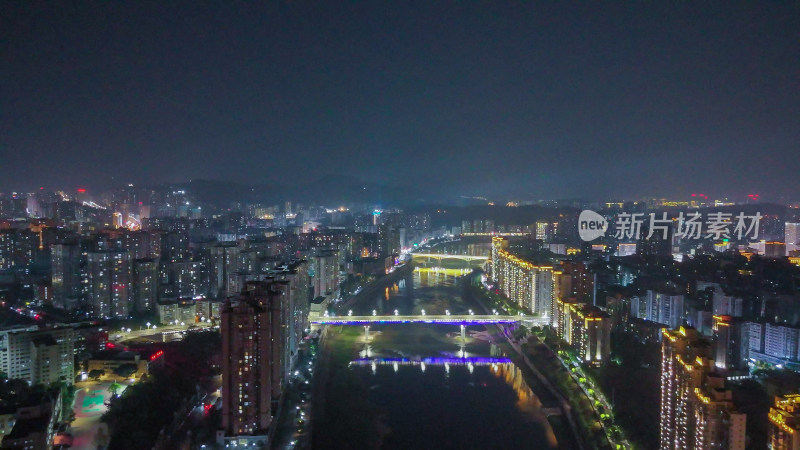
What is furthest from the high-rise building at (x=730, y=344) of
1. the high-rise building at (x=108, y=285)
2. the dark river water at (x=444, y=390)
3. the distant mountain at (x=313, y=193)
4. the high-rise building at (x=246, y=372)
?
the distant mountain at (x=313, y=193)

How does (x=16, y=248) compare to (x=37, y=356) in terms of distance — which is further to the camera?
(x=16, y=248)

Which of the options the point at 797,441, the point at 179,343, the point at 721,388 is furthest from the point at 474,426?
the point at 179,343

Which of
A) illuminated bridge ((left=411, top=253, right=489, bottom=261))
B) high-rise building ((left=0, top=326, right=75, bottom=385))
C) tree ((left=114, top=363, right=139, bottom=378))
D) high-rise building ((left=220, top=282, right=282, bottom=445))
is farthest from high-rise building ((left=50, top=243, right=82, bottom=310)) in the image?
illuminated bridge ((left=411, top=253, right=489, bottom=261))

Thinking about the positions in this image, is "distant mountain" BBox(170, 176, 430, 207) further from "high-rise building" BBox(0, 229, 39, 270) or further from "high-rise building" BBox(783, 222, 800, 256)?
"high-rise building" BBox(783, 222, 800, 256)

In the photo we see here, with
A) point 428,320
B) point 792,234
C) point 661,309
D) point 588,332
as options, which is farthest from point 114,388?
point 792,234

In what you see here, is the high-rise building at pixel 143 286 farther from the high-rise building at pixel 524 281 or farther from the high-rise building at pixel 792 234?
the high-rise building at pixel 792 234

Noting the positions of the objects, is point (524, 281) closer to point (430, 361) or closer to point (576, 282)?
point (576, 282)
